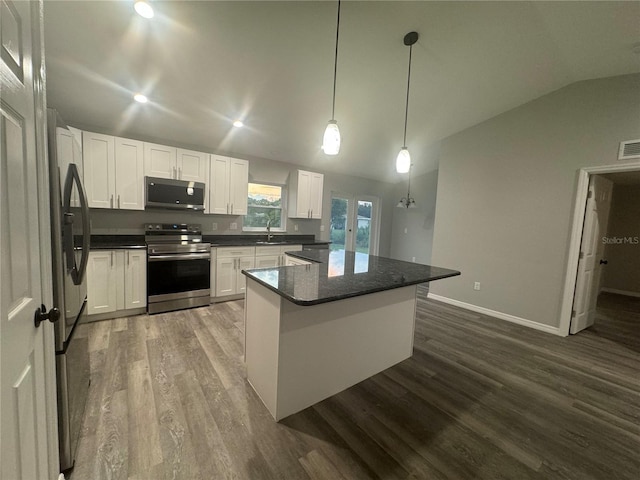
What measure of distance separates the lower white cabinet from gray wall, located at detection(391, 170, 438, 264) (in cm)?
561

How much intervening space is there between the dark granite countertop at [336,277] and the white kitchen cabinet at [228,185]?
2.01 metres

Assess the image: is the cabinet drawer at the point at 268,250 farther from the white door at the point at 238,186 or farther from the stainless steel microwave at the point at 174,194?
the stainless steel microwave at the point at 174,194

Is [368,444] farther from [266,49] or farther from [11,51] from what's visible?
[266,49]

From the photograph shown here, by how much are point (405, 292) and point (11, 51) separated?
2643 millimetres

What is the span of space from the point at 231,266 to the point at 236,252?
228 millimetres

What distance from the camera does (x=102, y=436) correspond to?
156 centimetres

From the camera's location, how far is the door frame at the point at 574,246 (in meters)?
3.19

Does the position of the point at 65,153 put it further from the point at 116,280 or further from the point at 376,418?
the point at 376,418

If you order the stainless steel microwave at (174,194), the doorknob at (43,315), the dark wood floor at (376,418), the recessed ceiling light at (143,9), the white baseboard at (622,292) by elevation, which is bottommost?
the dark wood floor at (376,418)

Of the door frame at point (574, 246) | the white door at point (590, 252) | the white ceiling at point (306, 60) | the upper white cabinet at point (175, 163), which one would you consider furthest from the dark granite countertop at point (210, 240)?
the white door at point (590, 252)

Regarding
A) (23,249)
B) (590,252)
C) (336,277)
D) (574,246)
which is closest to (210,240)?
(336,277)

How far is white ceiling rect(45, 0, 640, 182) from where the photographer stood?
215cm

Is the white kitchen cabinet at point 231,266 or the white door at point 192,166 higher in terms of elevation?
the white door at point 192,166

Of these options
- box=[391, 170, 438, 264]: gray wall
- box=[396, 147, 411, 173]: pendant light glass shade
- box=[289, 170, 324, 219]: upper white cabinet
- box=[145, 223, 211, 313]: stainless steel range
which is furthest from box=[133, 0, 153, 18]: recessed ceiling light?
box=[391, 170, 438, 264]: gray wall
